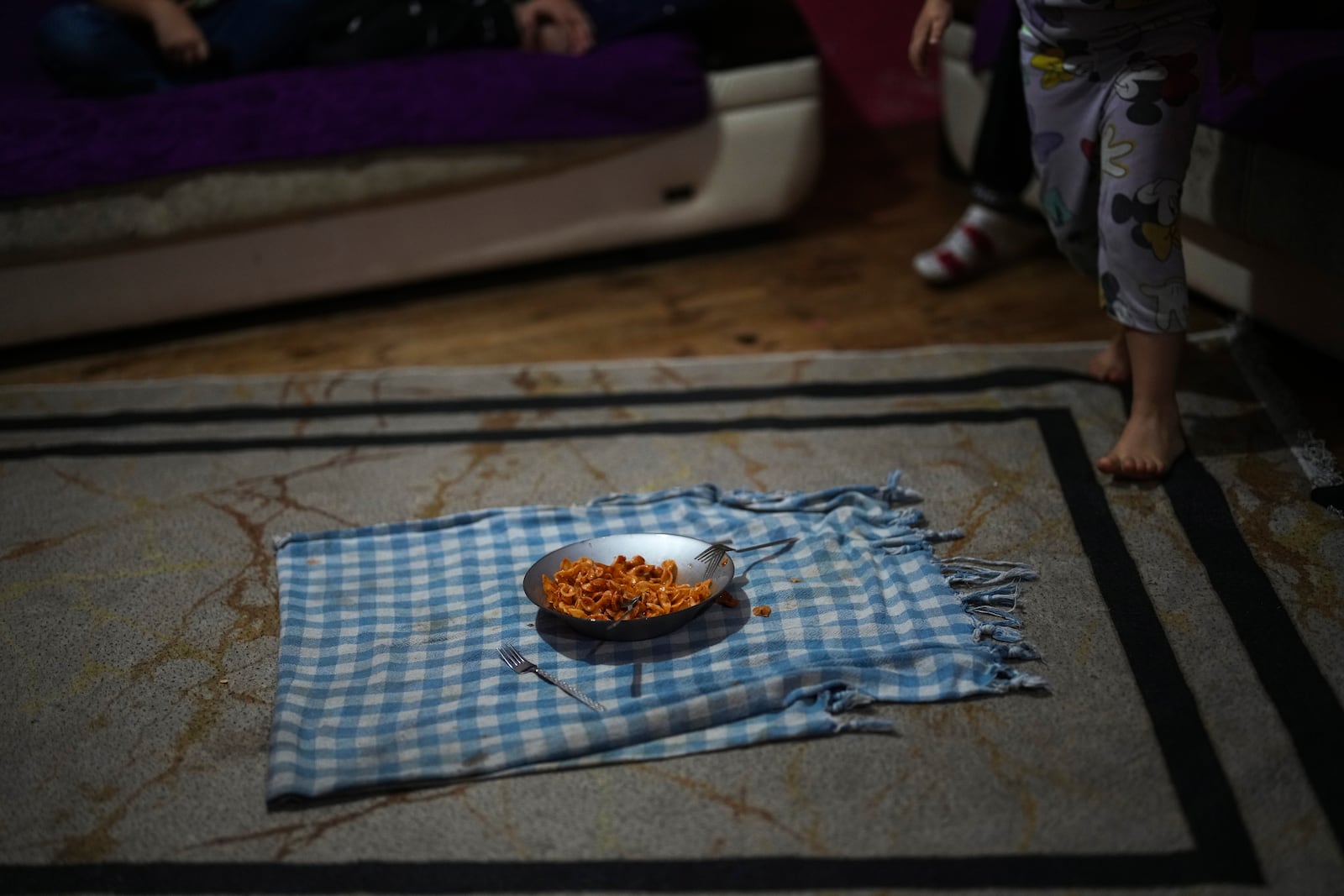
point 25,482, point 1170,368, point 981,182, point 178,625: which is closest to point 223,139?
point 25,482

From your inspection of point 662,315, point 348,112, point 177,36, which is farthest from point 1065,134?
point 177,36

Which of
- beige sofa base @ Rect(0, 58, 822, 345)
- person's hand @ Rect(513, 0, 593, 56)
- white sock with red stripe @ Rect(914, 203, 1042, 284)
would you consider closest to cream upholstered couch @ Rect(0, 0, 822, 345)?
beige sofa base @ Rect(0, 58, 822, 345)

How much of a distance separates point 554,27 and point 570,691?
141 centimetres

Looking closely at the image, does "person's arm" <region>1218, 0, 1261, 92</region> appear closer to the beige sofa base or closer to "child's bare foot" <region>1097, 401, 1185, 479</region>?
"child's bare foot" <region>1097, 401, 1185, 479</region>

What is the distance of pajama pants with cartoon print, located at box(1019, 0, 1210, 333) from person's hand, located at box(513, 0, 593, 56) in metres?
0.94

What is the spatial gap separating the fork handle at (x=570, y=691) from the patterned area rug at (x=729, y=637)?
3.0 inches

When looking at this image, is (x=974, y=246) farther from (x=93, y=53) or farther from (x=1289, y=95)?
(x=93, y=53)

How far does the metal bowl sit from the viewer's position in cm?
123

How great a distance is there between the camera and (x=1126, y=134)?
1407 mm

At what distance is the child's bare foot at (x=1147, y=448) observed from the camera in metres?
1.50

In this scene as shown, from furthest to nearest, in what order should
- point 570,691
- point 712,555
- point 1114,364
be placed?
point 1114,364, point 712,555, point 570,691

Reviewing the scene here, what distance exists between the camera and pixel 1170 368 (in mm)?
1495

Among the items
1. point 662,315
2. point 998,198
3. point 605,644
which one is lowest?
point 662,315

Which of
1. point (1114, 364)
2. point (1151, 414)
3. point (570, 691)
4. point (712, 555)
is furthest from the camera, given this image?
point (1114, 364)
